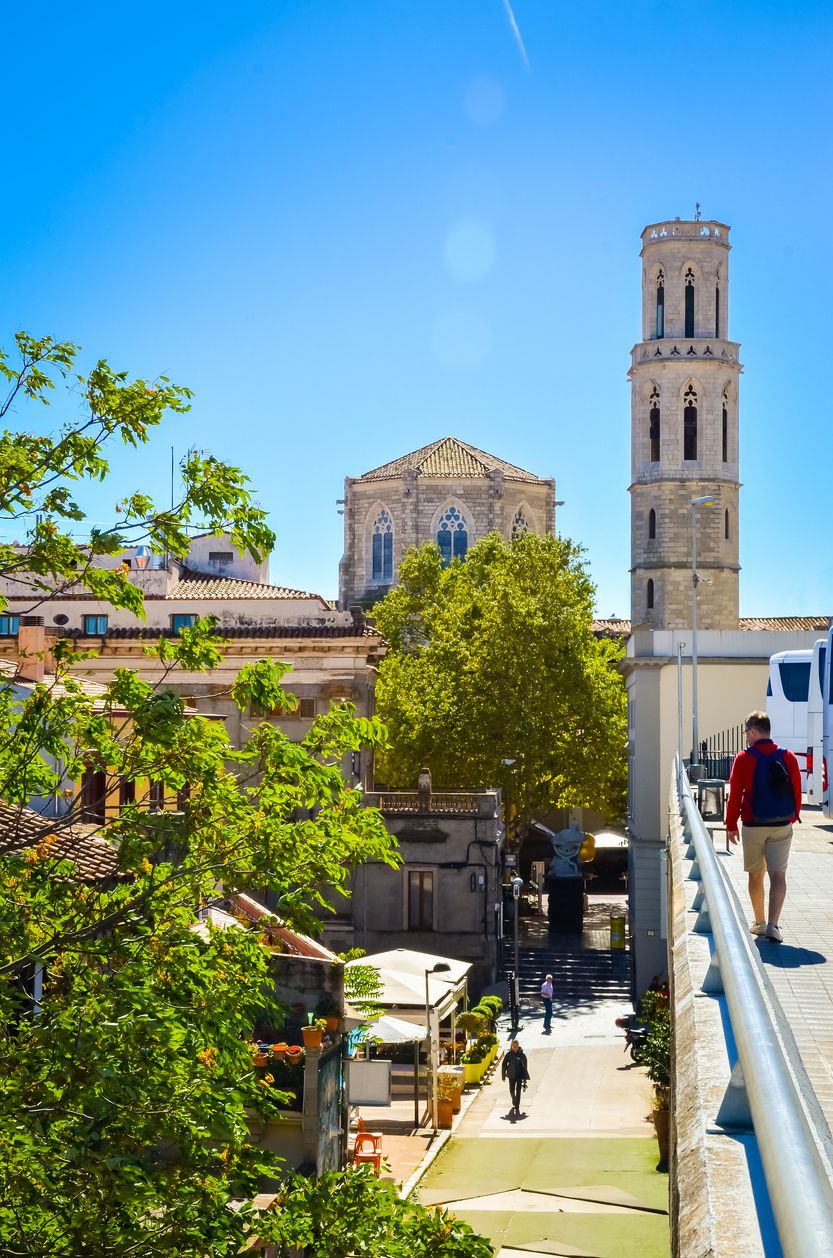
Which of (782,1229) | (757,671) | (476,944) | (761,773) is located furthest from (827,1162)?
(757,671)

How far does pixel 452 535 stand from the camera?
74250 mm

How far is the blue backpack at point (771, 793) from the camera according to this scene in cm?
837

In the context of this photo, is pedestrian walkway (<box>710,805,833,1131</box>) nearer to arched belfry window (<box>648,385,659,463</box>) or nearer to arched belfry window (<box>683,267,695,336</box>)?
arched belfry window (<box>648,385,659,463</box>)

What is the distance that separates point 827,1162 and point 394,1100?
1058 inches

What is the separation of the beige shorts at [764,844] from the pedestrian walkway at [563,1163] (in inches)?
382

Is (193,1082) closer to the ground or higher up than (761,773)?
closer to the ground

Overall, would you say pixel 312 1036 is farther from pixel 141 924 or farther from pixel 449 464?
pixel 449 464

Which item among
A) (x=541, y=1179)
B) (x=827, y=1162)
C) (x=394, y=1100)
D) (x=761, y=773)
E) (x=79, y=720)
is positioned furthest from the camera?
(x=394, y=1100)

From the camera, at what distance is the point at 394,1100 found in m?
28.1

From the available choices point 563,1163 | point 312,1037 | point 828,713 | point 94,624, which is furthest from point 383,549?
point 828,713

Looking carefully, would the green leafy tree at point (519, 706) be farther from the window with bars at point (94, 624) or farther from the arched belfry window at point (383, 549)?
the arched belfry window at point (383, 549)

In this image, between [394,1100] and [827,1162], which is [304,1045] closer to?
[394,1100]

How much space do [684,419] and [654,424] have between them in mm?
1614

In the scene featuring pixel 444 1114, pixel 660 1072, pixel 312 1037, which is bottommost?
pixel 444 1114
